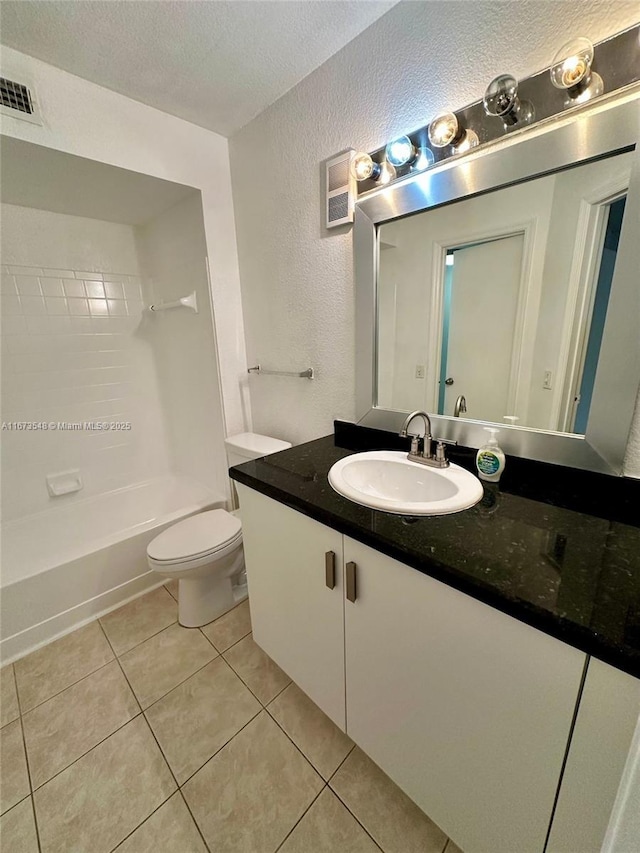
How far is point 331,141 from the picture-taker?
4.15ft

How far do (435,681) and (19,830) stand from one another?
1252mm

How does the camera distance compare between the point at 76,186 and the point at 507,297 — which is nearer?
the point at 507,297

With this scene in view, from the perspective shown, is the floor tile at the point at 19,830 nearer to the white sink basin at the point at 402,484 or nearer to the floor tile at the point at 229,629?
the floor tile at the point at 229,629

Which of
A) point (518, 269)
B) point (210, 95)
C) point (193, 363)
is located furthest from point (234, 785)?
point (210, 95)

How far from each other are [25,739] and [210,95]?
2546 mm

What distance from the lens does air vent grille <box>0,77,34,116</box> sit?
117cm

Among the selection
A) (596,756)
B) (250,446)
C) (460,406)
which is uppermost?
(460,406)

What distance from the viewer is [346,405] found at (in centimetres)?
145

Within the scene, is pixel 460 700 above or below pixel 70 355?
below

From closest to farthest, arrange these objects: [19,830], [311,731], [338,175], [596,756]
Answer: [596,756] → [19,830] → [311,731] → [338,175]

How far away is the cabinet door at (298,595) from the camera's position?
0.92 m

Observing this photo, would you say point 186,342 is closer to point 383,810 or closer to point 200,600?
point 200,600

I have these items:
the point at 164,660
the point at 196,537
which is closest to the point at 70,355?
the point at 196,537

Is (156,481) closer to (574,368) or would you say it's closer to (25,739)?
(25,739)
